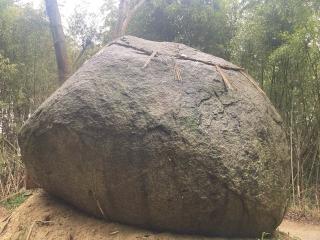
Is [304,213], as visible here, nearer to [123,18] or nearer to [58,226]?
[123,18]

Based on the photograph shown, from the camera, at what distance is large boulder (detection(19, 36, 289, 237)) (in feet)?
10.2

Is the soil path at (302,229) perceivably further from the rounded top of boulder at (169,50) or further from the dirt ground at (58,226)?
the rounded top of boulder at (169,50)

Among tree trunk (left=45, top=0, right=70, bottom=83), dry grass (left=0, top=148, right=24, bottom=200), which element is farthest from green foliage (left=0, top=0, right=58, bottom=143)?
tree trunk (left=45, top=0, right=70, bottom=83)

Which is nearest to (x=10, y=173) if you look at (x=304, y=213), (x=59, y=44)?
(x=59, y=44)

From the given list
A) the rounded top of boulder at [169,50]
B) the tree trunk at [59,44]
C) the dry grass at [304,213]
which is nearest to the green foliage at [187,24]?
the tree trunk at [59,44]

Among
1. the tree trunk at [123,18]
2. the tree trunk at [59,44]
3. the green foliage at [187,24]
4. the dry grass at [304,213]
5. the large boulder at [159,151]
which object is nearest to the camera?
the large boulder at [159,151]

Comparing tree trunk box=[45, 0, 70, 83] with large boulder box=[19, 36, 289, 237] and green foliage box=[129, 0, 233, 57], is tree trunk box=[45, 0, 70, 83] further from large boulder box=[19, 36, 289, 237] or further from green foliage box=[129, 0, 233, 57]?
large boulder box=[19, 36, 289, 237]

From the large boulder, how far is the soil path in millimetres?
3569

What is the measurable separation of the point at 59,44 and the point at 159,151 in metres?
5.18

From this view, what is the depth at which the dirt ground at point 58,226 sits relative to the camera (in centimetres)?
320

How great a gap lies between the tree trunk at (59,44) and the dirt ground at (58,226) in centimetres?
415

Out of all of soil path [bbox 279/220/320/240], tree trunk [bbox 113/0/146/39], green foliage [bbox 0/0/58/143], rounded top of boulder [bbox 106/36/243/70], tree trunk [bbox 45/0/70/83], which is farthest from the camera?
green foliage [bbox 0/0/58/143]

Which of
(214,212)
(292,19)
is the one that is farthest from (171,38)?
(214,212)

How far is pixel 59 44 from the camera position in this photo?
305 inches
